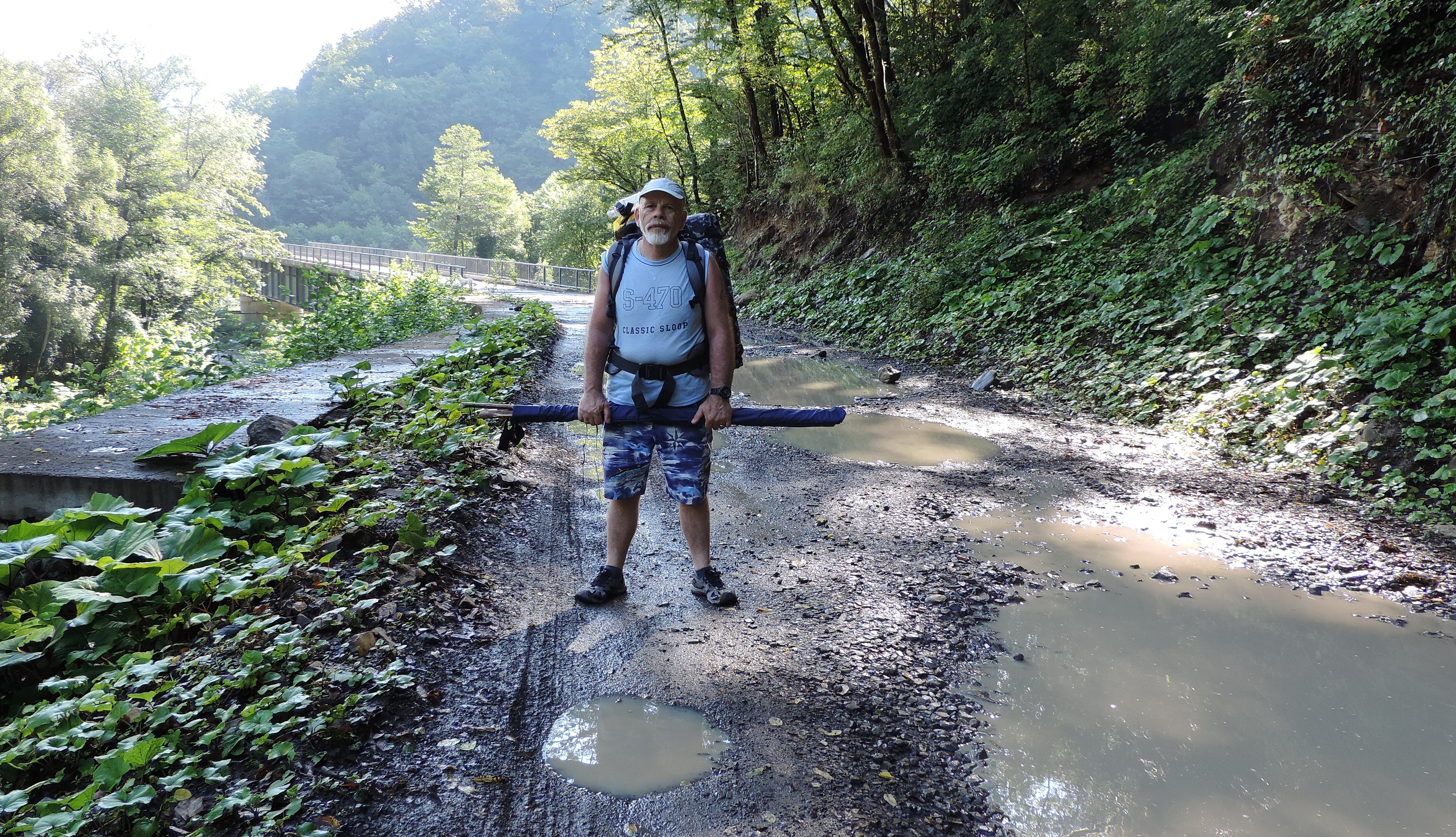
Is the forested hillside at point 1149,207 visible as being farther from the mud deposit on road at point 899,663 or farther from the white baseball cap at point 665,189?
the white baseball cap at point 665,189

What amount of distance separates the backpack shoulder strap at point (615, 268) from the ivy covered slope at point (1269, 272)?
15.4ft

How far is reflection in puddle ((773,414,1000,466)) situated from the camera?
628 cm

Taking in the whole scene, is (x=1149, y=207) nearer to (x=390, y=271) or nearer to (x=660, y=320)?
(x=660, y=320)

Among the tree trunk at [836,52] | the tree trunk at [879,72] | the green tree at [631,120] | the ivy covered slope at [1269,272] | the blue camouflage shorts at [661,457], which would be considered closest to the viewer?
the blue camouflage shorts at [661,457]

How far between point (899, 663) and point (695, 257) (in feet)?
6.32

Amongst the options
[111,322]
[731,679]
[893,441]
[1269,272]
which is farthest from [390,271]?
[731,679]

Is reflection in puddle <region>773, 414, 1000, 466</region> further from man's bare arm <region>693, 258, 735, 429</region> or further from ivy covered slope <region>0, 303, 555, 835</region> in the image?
ivy covered slope <region>0, 303, 555, 835</region>

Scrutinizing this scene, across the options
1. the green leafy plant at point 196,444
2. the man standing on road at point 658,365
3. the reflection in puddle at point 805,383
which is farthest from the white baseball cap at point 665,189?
the reflection in puddle at point 805,383

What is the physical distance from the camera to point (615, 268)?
11.6ft

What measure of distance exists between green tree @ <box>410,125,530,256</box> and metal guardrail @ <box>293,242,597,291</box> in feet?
29.1

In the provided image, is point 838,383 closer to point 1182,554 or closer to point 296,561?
point 1182,554

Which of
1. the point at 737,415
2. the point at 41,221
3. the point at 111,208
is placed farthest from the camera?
the point at 111,208

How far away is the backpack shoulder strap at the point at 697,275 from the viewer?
11.4ft

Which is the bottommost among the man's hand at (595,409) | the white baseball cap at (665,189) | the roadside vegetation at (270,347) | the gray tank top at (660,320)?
the roadside vegetation at (270,347)
